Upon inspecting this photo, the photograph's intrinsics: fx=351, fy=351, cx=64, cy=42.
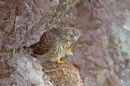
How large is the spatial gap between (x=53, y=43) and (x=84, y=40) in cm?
193

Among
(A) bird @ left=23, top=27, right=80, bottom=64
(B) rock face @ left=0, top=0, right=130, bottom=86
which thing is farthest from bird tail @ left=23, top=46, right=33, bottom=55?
(B) rock face @ left=0, top=0, right=130, bottom=86

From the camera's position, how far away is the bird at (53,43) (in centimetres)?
455

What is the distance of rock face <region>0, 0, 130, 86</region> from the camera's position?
3553 millimetres

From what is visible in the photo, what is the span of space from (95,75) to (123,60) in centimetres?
90

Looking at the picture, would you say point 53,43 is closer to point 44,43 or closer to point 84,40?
Answer: point 44,43

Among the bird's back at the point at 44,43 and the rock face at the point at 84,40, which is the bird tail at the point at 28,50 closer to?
the bird's back at the point at 44,43

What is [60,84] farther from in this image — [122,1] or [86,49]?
[122,1]

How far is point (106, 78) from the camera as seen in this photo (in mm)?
6801

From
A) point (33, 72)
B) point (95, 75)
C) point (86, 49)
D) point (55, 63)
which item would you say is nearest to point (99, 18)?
point (86, 49)

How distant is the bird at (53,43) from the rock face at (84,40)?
143mm

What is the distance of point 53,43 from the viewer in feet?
15.0

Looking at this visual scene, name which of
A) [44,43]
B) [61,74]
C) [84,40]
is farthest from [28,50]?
[84,40]

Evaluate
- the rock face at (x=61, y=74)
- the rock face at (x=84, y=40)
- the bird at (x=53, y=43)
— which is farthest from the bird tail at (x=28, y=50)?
the rock face at (x=61, y=74)

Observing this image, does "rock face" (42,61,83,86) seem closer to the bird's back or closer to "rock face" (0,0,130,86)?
"rock face" (0,0,130,86)
